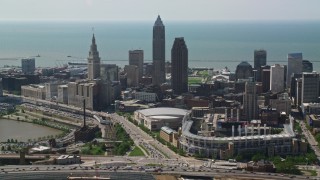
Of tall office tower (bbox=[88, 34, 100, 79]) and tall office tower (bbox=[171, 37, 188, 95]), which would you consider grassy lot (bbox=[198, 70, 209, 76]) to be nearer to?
tall office tower (bbox=[171, 37, 188, 95])

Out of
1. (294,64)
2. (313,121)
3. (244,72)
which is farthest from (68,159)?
(294,64)

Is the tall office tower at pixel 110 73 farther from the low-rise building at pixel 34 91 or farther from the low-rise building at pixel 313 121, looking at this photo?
the low-rise building at pixel 313 121

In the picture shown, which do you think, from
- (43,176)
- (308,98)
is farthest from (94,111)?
(43,176)

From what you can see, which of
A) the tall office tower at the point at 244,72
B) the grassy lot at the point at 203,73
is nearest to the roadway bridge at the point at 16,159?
the tall office tower at the point at 244,72

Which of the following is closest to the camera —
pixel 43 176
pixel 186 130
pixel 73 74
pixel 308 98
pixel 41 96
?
pixel 43 176

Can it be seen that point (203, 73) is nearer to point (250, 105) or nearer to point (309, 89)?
point (309, 89)

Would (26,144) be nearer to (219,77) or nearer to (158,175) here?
(158,175)

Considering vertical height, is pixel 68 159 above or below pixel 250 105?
below
